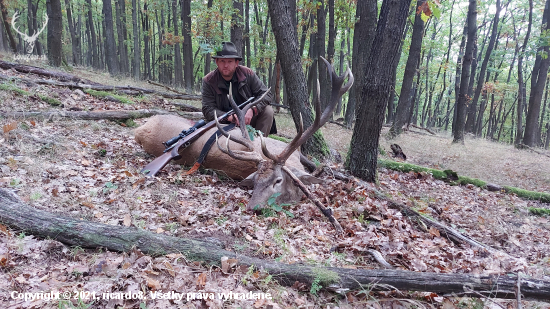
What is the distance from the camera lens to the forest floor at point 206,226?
207cm

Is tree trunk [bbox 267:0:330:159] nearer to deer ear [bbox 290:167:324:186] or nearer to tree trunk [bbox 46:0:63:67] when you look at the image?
deer ear [bbox 290:167:324:186]

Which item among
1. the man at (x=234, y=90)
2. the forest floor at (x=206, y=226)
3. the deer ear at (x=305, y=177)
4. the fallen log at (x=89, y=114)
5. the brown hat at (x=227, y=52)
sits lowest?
the forest floor at (x=206, y=226)

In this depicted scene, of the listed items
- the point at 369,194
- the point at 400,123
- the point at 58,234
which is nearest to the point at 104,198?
the point at 58,234

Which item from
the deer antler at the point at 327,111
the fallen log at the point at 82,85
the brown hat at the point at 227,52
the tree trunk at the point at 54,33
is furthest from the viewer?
the tree trunk at the point at 54,33

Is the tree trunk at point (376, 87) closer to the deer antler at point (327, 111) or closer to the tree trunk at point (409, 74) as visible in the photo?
the deer antler at point (327, 111)

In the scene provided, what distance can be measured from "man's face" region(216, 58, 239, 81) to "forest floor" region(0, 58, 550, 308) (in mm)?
1780

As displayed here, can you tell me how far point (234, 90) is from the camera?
18.7 ft

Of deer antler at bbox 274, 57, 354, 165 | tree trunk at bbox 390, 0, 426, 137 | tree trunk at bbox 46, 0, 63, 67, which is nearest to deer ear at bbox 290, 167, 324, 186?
deer antler at bbox 274, 57, 354, 165

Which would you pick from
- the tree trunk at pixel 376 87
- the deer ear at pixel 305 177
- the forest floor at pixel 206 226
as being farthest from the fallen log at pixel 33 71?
the tree trunk at pixel 376 87

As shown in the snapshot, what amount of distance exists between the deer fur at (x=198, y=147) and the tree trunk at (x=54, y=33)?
8157 millimetres

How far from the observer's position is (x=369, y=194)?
4387mm

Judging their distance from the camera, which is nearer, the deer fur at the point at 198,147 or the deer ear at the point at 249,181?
the deer ear at the point at 249,181

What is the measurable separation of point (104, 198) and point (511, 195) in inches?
275

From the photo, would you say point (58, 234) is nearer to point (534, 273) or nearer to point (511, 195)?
point (534, 273)
